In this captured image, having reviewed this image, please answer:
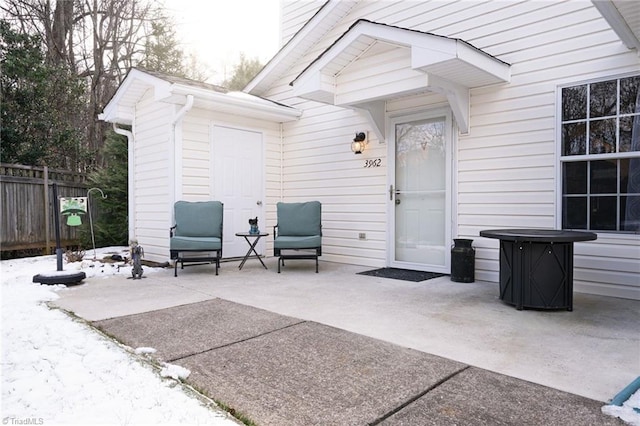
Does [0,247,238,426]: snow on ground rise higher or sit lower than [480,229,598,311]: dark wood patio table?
lower

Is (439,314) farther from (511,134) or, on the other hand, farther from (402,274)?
(511,134)

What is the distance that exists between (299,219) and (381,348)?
11.6 ft

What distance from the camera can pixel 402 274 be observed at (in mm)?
5438

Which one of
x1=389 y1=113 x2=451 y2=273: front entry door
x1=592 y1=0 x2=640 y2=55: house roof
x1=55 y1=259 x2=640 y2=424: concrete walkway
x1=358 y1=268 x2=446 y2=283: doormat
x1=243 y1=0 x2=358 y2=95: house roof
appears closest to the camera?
x1=55 y1=259 x2=640 y2=424: concrete walkway

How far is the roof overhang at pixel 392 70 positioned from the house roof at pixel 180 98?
1.24m

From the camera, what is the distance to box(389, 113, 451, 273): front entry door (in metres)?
5.43

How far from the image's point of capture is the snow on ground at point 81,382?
1.77 meters

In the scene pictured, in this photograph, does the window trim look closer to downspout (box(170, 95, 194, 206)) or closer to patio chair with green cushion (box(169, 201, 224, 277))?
patio chair with green cushion (box(169, 201, 224, 277))

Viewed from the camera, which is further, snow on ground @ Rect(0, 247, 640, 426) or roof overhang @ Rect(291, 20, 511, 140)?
roof overhang @ Rect(291, 20, 511, 140)

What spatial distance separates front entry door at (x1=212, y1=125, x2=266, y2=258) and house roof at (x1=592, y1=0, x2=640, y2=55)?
5076 mm

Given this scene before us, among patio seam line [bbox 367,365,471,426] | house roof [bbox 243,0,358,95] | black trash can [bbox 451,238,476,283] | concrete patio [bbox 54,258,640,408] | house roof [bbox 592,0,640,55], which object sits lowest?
concrete patio [bbox 54,258,640,408]

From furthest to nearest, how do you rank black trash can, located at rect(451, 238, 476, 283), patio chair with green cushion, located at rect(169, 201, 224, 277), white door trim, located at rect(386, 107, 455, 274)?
patio chair with green cushion, located at rect(169, 201, 224, 277) → white door trim, located at rect(386, 107, 455, 274) → black trash can, located at rect(451, 238, 476, 283)

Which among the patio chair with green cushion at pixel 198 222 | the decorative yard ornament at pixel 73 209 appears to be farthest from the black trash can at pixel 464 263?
the decorative yard ornament at pixel 73 209

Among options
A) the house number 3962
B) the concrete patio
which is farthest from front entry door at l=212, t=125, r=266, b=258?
the house number 3962
